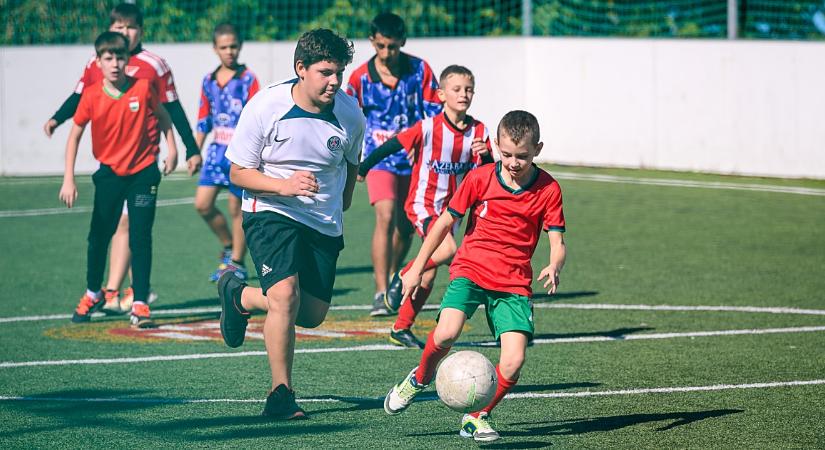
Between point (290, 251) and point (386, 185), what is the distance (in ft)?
11.2

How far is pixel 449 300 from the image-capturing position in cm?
670

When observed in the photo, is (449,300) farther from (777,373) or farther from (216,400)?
(777,373)

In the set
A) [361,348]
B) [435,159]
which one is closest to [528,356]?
[361,348]

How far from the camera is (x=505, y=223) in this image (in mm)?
6730

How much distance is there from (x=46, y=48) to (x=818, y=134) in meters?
11.1

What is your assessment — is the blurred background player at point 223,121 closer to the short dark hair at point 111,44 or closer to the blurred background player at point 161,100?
the blurred background player at point 161,100

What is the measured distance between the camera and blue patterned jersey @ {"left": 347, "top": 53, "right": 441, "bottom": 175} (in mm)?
10500

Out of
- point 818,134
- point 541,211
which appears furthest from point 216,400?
point 818,134

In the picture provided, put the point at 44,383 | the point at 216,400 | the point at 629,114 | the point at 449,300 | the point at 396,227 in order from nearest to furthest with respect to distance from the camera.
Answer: the point at 449,300 → the point at 216,400 → the point at 44,383 → the point at 396,227 → the point at 629,114

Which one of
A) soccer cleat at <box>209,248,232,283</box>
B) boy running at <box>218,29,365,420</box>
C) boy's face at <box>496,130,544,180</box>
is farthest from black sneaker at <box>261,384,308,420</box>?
soccer cleat at <box>209,248,232,283</box>

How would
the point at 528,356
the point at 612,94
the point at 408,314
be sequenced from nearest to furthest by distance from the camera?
the point at 528,356 < the point at 408,314 < the point at 612,94

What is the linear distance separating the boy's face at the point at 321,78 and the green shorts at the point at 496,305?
44.5 inches

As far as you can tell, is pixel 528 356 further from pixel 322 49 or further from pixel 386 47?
pixel 386 47

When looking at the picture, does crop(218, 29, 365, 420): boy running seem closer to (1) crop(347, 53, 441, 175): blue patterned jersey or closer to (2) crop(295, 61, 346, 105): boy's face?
(2) crop(295, 61, 346, 105): boy's face
